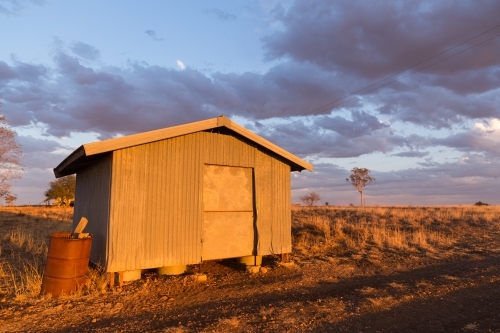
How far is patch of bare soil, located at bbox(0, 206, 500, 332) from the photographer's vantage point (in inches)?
243

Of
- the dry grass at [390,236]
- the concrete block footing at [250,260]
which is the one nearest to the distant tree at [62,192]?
the dry grass at [390,236]

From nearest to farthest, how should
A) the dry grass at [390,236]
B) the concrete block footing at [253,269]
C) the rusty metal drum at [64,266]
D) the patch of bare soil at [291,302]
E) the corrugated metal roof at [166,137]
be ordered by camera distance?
the patch of bare soil at [291,302] → the rusty metal drum at [64,266] → the corrugated metal roof at [166,137] → the concrete block footing at [253,269] → the dry grass at [390,236]

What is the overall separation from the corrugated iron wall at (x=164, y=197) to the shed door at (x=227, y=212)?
0.79 ft

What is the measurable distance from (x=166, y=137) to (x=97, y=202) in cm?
261

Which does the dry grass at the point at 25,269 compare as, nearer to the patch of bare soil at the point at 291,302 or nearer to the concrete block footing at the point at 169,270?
the patch of bare soil at the point at 291,302

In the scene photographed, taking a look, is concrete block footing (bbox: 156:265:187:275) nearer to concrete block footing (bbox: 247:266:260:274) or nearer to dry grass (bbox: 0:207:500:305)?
dry grass (bbox: 0:207:500:305)

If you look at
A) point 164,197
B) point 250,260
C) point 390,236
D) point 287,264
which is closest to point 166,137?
point 164,197

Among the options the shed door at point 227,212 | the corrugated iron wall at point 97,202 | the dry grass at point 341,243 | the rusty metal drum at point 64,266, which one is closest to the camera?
the rusty metal drum at point 64,266

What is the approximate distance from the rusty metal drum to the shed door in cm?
296

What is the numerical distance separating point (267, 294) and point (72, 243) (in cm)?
417

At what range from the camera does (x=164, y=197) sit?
9.38 meters

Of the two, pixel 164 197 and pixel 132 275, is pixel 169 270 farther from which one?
pixel 164 197

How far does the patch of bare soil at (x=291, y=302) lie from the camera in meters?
6.18

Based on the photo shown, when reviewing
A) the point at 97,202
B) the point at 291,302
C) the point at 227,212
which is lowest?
the point at 291,302
